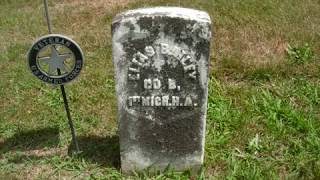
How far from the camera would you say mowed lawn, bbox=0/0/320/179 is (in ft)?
14.1

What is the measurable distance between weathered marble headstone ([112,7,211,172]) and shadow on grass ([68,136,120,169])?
27 centimetres

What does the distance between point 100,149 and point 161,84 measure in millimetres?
1196

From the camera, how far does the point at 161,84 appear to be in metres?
3.72

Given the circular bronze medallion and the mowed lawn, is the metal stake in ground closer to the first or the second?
the circular bronze medallion

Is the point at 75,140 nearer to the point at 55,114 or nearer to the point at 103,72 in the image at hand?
the point at 55,114

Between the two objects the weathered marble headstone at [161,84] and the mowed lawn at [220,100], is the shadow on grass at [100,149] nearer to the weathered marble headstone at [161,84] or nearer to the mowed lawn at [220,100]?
the mowed lawn at [220,100]

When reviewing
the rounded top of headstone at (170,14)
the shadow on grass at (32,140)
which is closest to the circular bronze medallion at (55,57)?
the rounded top of headstone at (170,14)

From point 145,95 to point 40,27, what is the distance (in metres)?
4.39

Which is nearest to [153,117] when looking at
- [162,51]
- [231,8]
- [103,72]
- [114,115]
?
[162,51]

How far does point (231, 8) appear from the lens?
7.62 meters

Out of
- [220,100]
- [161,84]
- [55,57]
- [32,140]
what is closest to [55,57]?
[55,57]

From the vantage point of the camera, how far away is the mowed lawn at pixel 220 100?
4301mm

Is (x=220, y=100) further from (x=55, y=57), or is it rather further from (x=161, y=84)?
(x=55, y=57)

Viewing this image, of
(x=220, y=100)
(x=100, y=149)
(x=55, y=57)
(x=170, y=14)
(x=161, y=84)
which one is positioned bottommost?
(x=100, y=149)
